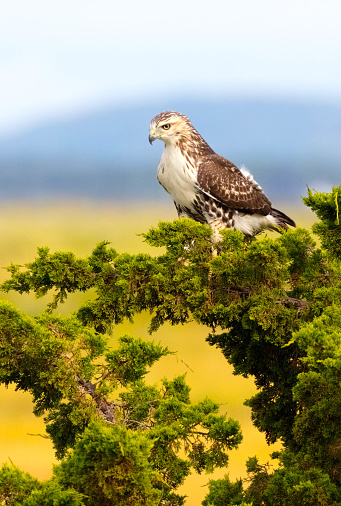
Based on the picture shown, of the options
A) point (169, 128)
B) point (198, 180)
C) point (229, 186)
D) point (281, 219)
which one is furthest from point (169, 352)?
point (281, 219)

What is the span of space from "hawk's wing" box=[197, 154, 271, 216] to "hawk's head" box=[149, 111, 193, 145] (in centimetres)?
49

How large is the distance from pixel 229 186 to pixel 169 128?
1.25m

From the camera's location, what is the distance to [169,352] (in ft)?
29.9

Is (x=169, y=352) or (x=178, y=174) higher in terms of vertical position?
(x=178, y=174)

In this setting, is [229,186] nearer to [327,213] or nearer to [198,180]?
[198,180]

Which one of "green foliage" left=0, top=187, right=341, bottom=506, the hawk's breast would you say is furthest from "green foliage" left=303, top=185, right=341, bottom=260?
the hawk's breast

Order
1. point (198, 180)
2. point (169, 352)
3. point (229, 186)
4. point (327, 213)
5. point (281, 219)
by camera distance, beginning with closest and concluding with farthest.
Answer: point (327, 213) → point (169, 352) → point (198, 180) → point (229, 186) → point (281, 219)

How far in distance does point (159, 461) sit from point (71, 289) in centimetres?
247

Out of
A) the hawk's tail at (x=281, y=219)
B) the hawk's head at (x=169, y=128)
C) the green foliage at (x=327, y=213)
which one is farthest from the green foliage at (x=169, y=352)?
the hawk's tail at (x=281, y=219)

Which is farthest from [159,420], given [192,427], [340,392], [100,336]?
[340,392]

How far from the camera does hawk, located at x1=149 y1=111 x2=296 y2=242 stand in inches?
510

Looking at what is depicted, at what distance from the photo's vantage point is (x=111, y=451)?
7.14m

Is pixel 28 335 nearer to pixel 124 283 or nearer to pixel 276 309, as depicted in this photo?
pixel 124 283

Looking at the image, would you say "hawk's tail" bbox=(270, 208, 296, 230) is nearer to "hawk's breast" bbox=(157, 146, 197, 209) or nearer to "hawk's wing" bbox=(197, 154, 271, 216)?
"hawk's wing" bbox=(197, 154, 271, 216)
